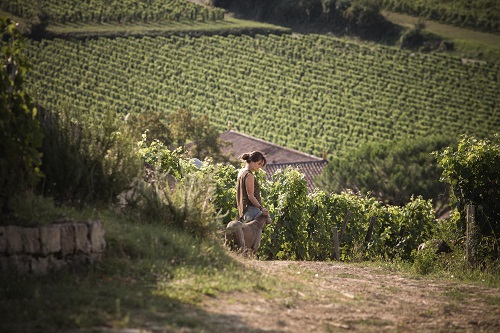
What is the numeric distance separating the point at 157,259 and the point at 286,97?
55.9 m

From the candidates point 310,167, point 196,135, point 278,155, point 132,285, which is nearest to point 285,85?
point 278,155

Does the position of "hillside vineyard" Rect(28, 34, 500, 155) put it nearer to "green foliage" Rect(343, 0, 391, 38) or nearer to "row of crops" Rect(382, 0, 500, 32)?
"green foliage" Rect(343, 0, 391, 38)

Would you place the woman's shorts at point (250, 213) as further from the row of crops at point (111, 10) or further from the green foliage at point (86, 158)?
the row of crops at point (111, 10)

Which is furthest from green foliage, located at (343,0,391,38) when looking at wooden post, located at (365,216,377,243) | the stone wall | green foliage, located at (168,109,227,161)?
the stone wall

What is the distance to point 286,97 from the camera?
64000mm

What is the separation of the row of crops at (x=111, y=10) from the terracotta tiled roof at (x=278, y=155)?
2596 cm

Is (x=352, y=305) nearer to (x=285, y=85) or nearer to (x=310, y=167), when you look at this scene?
(x=310, y=167)

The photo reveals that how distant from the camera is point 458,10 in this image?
3610 inches

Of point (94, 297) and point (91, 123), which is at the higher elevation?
point (91, 123)

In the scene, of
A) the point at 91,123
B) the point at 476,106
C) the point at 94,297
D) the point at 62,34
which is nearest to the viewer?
the point at 94,297

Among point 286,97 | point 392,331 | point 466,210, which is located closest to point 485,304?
point 392,331

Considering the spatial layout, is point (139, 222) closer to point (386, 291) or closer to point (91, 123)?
point (91, 123)

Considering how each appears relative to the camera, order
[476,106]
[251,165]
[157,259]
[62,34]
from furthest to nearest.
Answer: [62,34] → [476,106] → [251,165] → [157,259]

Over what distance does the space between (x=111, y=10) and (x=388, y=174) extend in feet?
128
